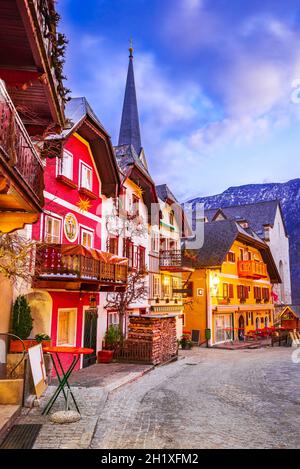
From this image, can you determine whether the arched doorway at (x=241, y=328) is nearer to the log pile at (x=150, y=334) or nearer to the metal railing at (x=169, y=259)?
the metal railing at (x=169, y=259)

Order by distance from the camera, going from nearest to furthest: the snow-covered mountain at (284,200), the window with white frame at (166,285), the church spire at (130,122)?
1. the window with white frame at (166,285)
2. the church spire at (130,122)
3. the snow-covered mountain at (284,200)

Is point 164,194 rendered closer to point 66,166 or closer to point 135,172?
point 135,172

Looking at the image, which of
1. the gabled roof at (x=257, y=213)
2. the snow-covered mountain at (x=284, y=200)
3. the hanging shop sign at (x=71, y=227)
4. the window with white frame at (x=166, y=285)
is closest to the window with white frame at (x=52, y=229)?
the hanging shop sign at (x=71, y=227)

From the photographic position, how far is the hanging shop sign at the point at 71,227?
16.8 meters

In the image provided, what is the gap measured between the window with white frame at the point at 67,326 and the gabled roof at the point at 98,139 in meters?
6.39

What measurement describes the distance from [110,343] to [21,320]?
22.9ft

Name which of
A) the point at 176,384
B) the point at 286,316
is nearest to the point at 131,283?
the point at 176,384

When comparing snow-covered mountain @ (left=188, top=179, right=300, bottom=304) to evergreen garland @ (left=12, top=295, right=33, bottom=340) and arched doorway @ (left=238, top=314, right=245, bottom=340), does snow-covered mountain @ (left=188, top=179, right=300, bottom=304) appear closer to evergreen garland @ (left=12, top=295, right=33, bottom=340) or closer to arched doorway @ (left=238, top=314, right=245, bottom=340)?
arched doorway @ (left=238, top=314, right=245, bottom=340)

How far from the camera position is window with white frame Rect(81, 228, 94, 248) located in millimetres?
18219

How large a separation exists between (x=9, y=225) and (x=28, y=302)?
6.32 meters

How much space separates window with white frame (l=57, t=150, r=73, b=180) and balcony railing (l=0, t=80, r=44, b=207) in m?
8.63

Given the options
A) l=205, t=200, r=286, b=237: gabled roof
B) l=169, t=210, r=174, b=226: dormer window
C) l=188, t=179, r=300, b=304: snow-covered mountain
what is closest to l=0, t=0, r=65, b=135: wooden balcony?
l=169, t=210, r=174, b=226: dormer window

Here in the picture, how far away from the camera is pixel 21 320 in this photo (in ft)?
43.2

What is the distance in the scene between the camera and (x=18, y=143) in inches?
255
